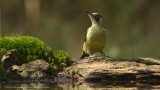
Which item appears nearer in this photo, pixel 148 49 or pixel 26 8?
pixel 148 49

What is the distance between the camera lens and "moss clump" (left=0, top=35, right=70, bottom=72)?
7301 mm

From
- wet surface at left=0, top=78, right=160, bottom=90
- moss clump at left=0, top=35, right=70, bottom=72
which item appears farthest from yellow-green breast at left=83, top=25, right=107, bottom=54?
wet surface at left=0, top=78, right=160, bottom=90

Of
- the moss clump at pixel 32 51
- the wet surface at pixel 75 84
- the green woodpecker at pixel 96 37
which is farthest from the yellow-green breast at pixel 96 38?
the wet surface at pixel 75 84

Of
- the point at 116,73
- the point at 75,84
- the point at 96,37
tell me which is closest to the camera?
the point at 75,84

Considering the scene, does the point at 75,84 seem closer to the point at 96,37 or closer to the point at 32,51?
the point at 32,51

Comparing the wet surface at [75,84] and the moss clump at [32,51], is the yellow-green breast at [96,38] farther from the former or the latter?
the wet surface at [75,84]

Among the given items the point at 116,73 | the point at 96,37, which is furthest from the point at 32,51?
the point at 116,73

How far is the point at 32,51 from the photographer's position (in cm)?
748

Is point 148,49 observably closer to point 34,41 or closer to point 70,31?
point 70,31

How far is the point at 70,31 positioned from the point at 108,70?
1001 cm

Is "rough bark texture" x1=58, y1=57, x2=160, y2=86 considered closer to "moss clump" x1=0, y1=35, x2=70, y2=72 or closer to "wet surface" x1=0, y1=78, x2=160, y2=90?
"wet surface" x1=0, y1=78, x2=160, y2=90

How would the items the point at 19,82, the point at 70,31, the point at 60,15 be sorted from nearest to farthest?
1. the point at 19,82
2. the point at 70,31
3. the point at 60,15

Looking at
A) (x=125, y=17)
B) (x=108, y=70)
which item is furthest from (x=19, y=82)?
(x=125, y=17)

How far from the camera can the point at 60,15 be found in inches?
700
